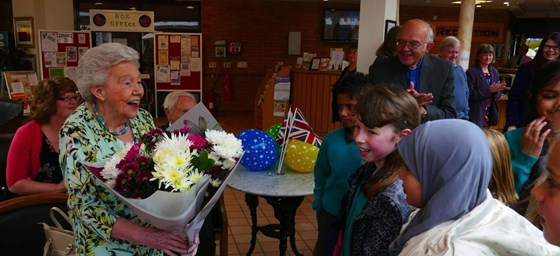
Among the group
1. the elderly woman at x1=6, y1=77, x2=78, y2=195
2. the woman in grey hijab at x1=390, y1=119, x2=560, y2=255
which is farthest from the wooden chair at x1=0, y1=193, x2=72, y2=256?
the woman in grey hijab at x1=390, y1=119, x2=560, y2=255

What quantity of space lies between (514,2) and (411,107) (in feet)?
35.4

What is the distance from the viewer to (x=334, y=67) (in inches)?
296

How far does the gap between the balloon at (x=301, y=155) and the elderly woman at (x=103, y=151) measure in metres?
1.24

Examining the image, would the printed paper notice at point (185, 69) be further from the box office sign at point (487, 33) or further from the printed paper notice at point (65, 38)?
the box office sign at point (487, 33)

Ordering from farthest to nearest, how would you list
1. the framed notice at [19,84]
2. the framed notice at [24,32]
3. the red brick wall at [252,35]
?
1. the red brick wall at [252,35]
2. the framed notice at [24,32]
3. the framed notice at [19,84]

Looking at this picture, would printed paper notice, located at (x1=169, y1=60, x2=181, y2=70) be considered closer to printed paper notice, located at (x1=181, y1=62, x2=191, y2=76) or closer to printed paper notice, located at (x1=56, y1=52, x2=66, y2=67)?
printed paper notice, located at (x1=181, y1=62, x2=191, y2=76)

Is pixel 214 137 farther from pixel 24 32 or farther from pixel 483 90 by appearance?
pixel 24 32

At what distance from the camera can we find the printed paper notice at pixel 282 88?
271 inches

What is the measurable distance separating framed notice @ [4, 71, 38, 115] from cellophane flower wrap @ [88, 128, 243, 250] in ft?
22.6

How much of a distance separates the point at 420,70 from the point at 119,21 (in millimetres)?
7126

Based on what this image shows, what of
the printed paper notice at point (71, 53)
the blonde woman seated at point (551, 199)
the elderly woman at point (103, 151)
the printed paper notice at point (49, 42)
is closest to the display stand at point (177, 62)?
the printed paper notice at point (71, 53)

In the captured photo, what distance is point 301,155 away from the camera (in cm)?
271

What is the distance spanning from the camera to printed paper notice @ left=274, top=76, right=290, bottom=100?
22.6 feet

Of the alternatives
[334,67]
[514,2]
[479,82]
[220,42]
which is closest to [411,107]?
[479,82]
